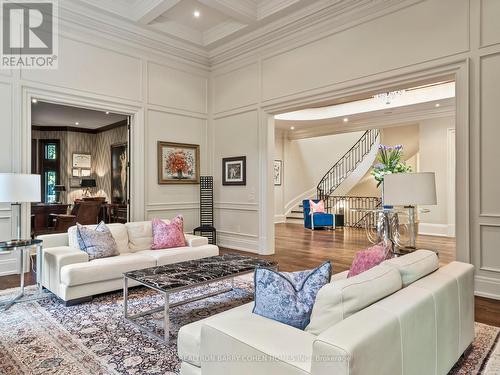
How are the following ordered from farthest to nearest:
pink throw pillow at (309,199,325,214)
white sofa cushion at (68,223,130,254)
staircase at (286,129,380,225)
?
staircase at (286,129,380,225)
pink throw pillow at (309,199,325,214)
white sofa cushion at (68,223,130,254)

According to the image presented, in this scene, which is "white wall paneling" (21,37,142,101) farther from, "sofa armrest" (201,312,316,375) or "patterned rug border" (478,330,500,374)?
"patterned rug border" (478,330,500,374)

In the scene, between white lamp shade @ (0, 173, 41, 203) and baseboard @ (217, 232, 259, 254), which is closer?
white lamp shade @ (0, 173, 41, 203)

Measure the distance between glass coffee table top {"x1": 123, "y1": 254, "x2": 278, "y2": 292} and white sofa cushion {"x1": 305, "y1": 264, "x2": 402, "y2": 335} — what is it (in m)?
1.19

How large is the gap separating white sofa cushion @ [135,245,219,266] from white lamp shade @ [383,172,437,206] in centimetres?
267

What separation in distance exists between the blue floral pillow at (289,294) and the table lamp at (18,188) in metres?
3.16

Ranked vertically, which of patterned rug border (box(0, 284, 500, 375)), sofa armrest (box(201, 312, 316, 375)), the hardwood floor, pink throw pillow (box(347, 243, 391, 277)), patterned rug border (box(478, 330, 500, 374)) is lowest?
the hardwood floor

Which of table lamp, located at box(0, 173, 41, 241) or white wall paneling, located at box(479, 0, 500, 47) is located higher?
white wall paneling, located at box(479, 0, 500, 47)

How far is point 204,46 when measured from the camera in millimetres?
6504

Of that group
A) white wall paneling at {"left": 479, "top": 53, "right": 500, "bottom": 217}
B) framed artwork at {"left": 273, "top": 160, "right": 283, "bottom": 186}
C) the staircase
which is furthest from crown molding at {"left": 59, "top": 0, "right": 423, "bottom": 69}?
the staircase

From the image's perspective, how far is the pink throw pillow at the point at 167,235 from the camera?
4605 mm

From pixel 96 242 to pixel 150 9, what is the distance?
358cm

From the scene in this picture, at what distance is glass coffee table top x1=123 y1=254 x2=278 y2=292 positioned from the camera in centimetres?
286

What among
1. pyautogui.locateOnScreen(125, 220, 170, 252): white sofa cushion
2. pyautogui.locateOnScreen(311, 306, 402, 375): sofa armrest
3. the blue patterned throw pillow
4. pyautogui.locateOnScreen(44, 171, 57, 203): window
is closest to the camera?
pyautogui.locateOnScreen(311, 306, 402, 375): sofa armrest

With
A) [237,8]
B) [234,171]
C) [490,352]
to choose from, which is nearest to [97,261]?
[234,171]
